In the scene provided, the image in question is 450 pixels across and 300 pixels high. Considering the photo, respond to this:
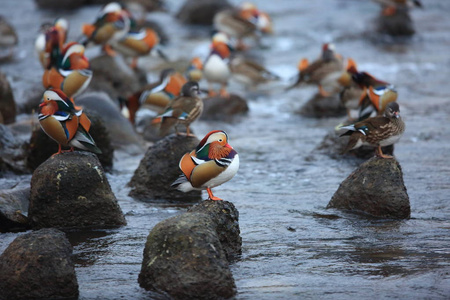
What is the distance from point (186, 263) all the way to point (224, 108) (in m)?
7.98

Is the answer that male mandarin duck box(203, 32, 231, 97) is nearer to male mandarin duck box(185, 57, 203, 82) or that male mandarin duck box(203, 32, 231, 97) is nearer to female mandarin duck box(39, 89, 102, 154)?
male mandarin duck box(185, 57, 203, 82)

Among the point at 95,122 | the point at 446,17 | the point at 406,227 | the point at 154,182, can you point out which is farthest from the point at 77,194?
the point at 446,17

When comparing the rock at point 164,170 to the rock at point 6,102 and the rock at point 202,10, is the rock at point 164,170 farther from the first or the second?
the rock at point 202,10

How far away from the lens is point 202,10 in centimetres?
2191

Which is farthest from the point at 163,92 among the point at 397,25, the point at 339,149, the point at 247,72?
the point at 397,25

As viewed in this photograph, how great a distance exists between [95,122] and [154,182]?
1362mm

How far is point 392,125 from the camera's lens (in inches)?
305

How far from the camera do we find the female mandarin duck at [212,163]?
632cm

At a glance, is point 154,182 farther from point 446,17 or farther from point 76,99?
point 446,17

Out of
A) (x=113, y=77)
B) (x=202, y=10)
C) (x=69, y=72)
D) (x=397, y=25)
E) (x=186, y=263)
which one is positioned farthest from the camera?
(x=202, y=10)

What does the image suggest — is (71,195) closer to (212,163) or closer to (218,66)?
(212,163)

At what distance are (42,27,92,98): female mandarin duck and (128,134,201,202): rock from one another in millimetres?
2312

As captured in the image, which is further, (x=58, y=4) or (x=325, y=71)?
(x=58, y=4)

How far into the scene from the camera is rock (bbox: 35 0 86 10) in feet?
75.6
